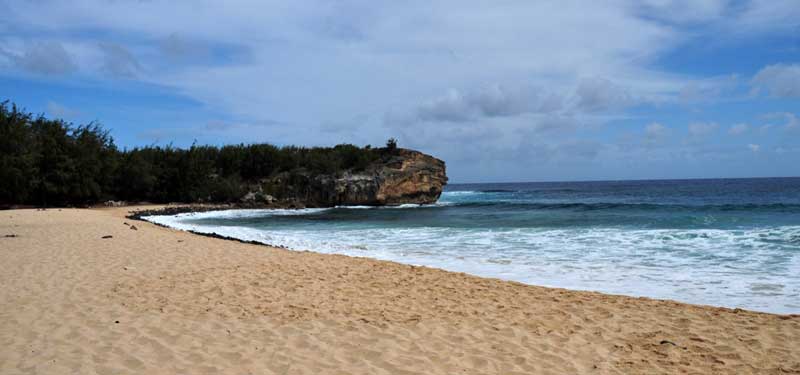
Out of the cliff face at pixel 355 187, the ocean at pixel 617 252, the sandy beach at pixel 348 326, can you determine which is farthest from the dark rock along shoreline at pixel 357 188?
the sandy beach at pixel 348 326

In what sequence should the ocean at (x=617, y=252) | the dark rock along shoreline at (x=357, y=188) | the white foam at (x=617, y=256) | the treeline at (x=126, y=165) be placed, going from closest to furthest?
the white foam at (x=617, y=256), the ocean at (x=617, y=252), the treeline at (x=126, y=165), the dark rock along shoreline at (x=357, y=188)

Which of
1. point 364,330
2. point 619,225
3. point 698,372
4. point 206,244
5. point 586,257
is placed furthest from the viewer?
point 619,225

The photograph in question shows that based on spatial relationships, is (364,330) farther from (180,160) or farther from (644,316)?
(180,160)

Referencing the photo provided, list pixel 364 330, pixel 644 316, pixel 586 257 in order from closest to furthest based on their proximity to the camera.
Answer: pixel 364 330 → pixel 644 316 → pixel 586 257

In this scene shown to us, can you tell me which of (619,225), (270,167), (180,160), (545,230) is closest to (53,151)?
(180,160)

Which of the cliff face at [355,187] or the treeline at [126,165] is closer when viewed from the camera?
the treeline at [126,165]

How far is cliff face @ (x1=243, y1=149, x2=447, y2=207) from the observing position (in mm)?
40938

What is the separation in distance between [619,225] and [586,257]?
377 inches

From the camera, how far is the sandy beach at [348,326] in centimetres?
479

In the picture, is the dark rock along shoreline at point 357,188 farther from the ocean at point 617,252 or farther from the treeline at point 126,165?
the ocean at point 617,252

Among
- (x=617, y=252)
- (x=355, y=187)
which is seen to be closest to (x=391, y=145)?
(x=355, y=187)

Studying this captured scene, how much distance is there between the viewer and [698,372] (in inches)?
186

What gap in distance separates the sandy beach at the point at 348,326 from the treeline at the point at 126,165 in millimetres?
26256

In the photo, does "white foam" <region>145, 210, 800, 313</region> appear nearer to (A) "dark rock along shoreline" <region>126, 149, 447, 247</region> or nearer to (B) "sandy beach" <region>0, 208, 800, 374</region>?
(B) "sandy beach" <region>0, 208, 800, 374</region>
